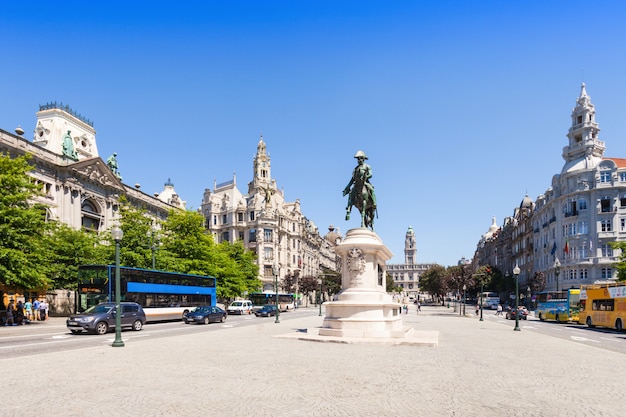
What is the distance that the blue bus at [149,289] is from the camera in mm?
34094

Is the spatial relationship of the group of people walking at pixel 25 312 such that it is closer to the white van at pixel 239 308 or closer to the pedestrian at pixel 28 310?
the pedestrian at pixel 28 310

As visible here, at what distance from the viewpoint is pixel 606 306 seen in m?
38.3

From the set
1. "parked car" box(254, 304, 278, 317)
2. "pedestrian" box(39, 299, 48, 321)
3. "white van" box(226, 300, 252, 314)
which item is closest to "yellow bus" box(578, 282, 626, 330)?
"parked car" box(254, 304, 278, 317)

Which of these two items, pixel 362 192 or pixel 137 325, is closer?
pixel 362 192

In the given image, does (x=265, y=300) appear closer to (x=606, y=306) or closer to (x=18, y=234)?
(x=18, y=234)

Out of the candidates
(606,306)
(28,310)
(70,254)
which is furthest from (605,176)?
(28,310)

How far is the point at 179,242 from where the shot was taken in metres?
56.3

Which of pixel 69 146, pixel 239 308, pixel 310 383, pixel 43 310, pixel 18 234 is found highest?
pixel 69 146

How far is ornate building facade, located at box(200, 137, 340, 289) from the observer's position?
10488 cm

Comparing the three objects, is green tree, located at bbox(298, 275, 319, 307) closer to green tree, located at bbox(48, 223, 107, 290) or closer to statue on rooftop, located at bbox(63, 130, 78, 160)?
statue on rooftop, located at bbox(63, 130, 78, 160)

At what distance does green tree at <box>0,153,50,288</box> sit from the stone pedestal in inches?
837

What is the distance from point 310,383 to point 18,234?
29.4 metres

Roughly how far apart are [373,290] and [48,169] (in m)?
46.2

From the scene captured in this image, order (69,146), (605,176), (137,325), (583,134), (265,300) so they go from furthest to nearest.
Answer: (583,134) < (265,300) < (605,176) < (69,146) < (137,325)
